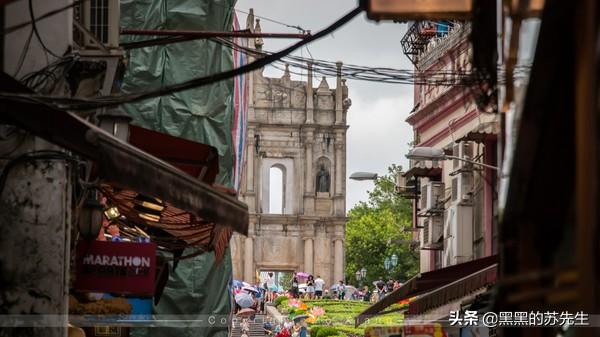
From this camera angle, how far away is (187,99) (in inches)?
863

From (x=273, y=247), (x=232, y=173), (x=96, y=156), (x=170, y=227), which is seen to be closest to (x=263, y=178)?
(x=273, y=247)

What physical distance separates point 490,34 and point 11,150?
19.7 feet

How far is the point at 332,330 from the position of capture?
3609cm

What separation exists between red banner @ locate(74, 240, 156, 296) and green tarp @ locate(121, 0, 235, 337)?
745 centimetres

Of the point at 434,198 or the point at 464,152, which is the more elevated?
the point at 464,152

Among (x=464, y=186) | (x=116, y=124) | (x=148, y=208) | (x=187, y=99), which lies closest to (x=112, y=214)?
(x=148, y=208)

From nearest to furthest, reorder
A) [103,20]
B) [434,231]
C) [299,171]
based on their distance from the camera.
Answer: [103,20]
[434,231]
[299,171]

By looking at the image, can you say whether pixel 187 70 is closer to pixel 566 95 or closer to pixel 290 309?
pixel 566 95

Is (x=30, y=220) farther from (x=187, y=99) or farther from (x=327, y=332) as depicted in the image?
(x=327, y=332)

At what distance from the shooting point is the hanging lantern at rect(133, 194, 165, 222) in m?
14.8

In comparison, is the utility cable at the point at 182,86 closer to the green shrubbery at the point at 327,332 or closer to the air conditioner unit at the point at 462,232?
the air conditioner unit at the point at 462,232

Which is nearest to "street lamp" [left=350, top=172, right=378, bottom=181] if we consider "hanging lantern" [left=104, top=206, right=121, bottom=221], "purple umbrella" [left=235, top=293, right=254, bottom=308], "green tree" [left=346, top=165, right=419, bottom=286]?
"purple umbrella" [left=235, top=293, right=254, bottom=308]

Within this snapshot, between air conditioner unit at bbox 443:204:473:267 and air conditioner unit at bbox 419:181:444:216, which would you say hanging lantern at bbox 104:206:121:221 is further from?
air conditioner unit at bbox 419:181:444:216

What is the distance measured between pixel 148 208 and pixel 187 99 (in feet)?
22.5
